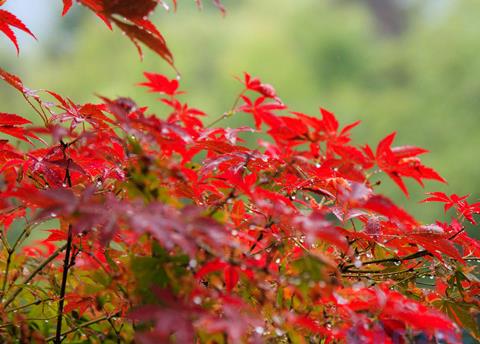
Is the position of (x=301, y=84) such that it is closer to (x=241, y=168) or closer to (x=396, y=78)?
(x=396, y=78)

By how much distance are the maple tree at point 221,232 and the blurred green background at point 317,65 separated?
25.0ft

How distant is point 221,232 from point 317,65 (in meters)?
11.4

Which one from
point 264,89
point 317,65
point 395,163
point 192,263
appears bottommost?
point 192,263

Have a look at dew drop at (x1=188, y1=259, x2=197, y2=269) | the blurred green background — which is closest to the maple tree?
dew drop at (x1=188, y1=259, x2=197, y2=269)

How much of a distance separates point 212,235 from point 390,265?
0.45 metres

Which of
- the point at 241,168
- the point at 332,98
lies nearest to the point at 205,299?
the point at 241,168

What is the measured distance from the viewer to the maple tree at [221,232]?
48 centimetres

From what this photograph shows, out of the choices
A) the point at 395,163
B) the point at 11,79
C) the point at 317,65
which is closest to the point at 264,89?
the point at 395,163

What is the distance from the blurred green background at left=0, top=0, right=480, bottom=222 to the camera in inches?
364

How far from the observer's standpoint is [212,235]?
1.48 ft

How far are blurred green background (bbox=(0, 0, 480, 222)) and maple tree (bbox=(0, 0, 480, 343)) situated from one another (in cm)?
761

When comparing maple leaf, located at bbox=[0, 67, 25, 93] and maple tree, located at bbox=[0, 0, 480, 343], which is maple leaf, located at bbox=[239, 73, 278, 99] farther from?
maple leaf, located at bbox=[0, 67, 25, 93]

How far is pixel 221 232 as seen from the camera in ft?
1.49

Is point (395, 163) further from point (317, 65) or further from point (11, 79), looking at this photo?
point (317, 65)
